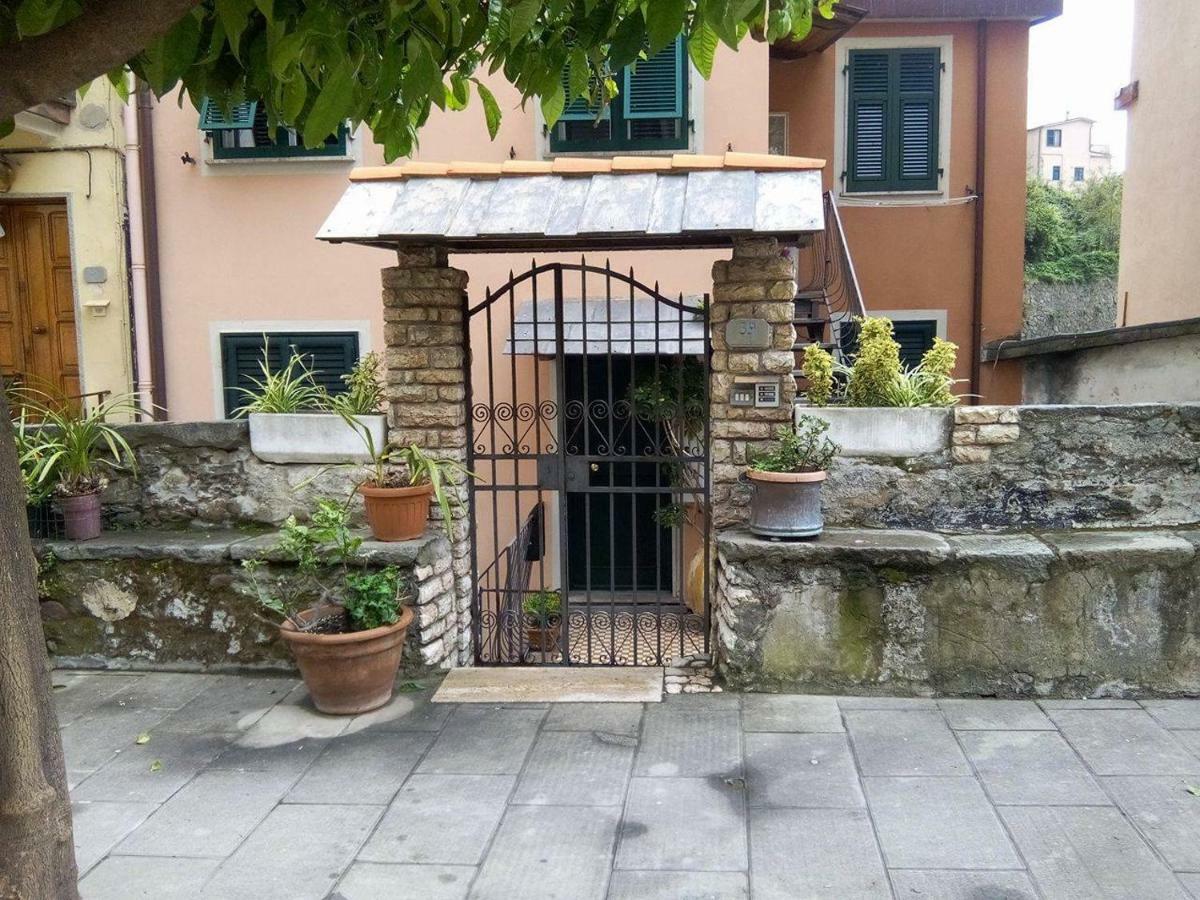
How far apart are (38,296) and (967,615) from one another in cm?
804

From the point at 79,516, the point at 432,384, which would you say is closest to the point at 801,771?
the point at 432,384

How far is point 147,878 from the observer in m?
3.09

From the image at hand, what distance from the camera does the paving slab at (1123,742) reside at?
3.72 metres

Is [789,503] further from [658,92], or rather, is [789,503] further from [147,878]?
[658,92]

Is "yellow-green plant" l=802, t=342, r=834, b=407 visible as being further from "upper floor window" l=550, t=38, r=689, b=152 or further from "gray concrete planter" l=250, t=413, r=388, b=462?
"upper floor window" l=550, t=38, r=689, b=152

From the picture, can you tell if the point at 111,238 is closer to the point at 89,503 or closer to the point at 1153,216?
the point at 89,503

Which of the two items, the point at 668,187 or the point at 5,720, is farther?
the point at 668,187

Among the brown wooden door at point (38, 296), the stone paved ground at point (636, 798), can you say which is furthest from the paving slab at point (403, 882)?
the brown wooden door at point (38, 296)

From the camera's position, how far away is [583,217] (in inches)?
175

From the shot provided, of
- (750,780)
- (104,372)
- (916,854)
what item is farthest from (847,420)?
(104,372)

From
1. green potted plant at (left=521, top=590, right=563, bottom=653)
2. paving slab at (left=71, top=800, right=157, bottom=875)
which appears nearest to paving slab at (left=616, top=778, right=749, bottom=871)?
paving slab at (left=71, top=800, right=157, bottom=875)

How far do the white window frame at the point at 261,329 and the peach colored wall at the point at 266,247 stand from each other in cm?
3

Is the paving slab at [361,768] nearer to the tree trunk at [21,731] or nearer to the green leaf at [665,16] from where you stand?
the tree trunk at [21,731]

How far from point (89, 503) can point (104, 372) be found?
376cm
